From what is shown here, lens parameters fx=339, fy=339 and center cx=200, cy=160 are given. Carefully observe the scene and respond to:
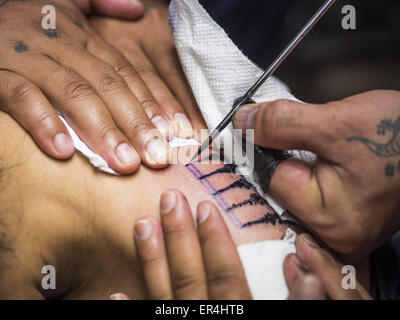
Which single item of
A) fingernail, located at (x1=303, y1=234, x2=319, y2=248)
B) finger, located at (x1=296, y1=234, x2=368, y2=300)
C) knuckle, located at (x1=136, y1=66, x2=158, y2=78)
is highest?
knuckle, located at (x1=136, y1=66, x2=158, y2=78)

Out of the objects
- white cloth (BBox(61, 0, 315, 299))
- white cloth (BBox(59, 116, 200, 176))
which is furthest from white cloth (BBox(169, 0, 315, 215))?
white cloth (BBox(59, 116, 200, 176))

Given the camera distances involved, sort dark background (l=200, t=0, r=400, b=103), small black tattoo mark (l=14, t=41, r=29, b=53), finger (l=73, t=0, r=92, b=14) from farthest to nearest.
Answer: dark background (l=200, t=0, r=400, b=103) → finger (l=73, t=0, r=92, b=14) → small black tattoo mark (l=14, t=41, r=29, b=53)

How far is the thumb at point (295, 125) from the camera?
31.0 inches

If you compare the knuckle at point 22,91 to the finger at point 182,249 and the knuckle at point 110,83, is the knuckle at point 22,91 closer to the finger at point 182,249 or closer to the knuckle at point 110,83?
the knuckle at point 110,83

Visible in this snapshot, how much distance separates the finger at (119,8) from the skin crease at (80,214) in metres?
0.74

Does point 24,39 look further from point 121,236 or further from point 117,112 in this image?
point 121,236

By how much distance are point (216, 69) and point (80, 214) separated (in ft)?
1.78

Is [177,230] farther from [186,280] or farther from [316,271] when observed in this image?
[316,271]

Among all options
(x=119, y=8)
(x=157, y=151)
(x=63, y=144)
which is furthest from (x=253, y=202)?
(x=119, y=8)

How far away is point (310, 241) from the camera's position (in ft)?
2.81

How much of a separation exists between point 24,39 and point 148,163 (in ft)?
1.91

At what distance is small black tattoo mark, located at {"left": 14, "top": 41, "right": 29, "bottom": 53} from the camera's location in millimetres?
1002

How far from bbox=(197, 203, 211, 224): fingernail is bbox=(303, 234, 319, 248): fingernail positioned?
26cm

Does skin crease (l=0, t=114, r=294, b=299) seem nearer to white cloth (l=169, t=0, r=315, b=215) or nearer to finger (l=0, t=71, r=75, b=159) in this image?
finger (l=0, t=71, r=75, b=159)
